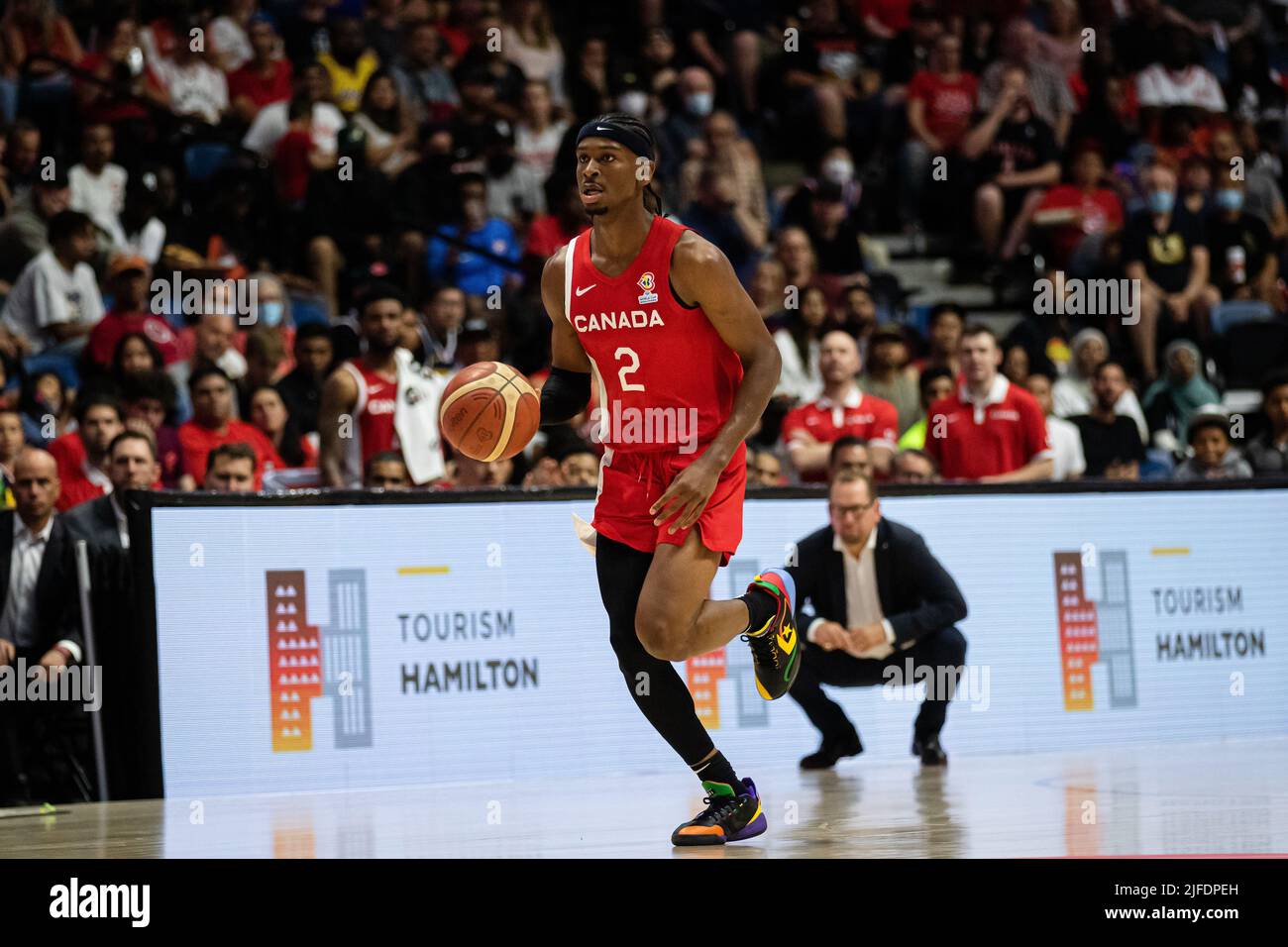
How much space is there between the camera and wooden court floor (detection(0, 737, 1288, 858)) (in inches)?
229

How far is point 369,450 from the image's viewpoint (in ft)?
34.5

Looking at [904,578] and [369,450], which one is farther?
[369,450]

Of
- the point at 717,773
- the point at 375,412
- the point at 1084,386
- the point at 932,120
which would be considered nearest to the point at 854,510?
the point at 375,412

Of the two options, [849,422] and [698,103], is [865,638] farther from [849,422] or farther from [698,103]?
[698,103]

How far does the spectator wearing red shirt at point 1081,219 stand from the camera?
14891 mm

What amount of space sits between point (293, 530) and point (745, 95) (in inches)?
323

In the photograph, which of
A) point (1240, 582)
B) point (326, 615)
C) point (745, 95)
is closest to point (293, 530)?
point (326, 615)

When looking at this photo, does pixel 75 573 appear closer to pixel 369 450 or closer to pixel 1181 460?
pixel 369 450

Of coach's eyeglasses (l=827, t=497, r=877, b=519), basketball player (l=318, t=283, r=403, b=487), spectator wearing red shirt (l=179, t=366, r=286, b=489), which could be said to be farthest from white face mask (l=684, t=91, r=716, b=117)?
coach's eyeglasses (l=827, t=497, r=877, b=519)

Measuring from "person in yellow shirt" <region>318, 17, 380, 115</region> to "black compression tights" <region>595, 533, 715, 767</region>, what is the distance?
8824 millimetres

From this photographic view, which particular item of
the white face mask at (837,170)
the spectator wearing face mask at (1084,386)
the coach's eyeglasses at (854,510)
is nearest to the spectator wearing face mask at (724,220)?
the white face mask at (837,170)

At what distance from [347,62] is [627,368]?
9060 mm

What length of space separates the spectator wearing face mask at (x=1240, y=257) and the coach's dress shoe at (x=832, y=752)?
718cm

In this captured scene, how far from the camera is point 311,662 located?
9062 mm
